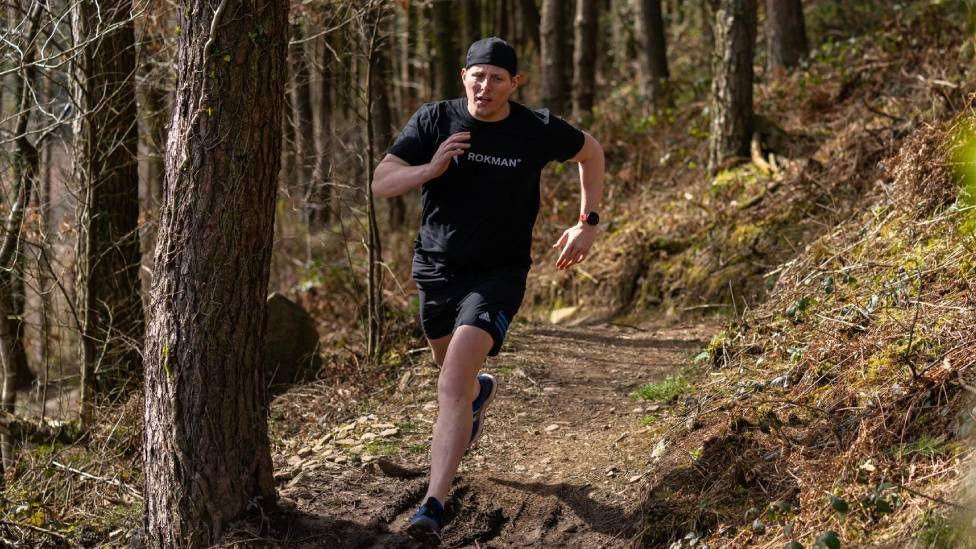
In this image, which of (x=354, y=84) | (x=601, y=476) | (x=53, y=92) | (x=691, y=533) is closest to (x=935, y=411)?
(x=691, y=533)

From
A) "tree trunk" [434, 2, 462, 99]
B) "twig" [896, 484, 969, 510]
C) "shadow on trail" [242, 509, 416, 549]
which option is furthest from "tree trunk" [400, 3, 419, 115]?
"twig" [896, 484, 969, 510]

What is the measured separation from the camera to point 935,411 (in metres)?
4.42

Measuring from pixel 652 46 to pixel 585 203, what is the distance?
474 inches

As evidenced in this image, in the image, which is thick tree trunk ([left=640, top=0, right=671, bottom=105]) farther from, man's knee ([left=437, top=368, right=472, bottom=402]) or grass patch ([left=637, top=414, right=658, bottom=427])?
man's knee ([left=437, top=368, right=472, bottom=402])

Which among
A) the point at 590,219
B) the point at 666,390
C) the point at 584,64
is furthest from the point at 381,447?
the point at 584,64

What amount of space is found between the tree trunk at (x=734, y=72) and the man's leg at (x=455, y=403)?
6.59 metres

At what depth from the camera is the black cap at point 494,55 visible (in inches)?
196

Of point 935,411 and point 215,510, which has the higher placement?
point 935,411

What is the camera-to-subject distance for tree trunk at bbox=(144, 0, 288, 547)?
4.79 metres

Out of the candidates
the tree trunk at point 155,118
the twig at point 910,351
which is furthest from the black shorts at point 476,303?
the tree trunk at point 155,118

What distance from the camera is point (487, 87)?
4969mm

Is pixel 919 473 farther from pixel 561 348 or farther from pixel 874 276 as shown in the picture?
pixel 561 348

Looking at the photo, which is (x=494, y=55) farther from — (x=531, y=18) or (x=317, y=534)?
(x=531, y=18)

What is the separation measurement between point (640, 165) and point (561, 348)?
4924mm
